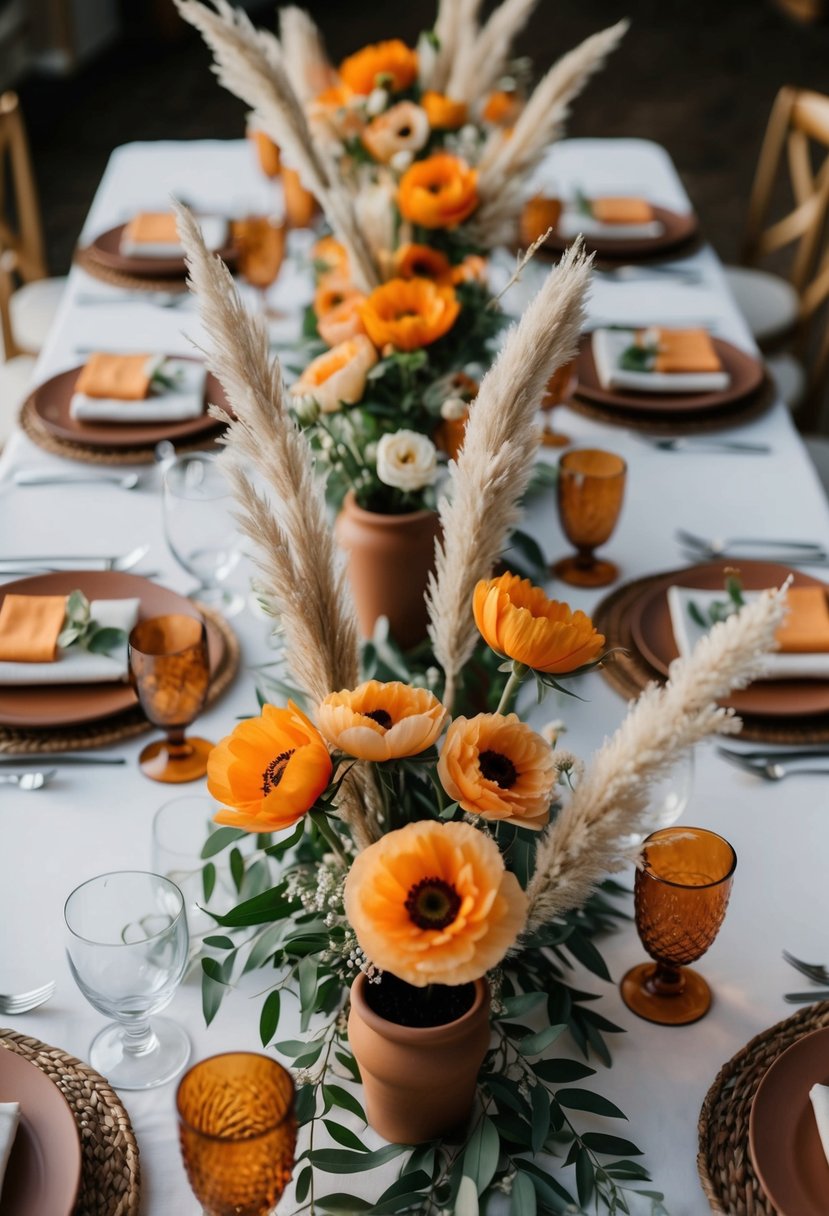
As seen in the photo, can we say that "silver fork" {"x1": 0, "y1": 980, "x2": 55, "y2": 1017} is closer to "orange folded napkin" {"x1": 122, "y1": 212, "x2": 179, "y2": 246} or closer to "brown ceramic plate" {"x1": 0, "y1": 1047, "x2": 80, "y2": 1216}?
"brown ceramic plate" {"x1": 0, "y1": 1047, "x2": 80, "y2": 1216}

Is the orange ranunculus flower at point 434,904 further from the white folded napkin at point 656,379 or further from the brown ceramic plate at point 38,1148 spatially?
the white folded napkin at point 656,379

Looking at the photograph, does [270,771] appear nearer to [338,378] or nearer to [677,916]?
[677,916]

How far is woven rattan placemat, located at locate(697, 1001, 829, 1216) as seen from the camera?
0.89 m

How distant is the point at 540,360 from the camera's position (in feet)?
2.64

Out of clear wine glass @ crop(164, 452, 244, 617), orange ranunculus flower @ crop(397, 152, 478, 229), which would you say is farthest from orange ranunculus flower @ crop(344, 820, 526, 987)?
orange ranunculus flower @ crop(397, 152, 478, 229)

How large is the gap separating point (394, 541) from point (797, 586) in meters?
0.52

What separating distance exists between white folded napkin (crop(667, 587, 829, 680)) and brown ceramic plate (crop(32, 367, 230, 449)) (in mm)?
689

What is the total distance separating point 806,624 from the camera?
1.43m

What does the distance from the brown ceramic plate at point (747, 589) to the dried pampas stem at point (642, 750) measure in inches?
20.7

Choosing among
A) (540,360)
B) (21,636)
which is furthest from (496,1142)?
(21,636)

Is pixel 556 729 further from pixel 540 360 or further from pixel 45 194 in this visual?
pixel 45 194

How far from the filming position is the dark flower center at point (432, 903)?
0.73 meters

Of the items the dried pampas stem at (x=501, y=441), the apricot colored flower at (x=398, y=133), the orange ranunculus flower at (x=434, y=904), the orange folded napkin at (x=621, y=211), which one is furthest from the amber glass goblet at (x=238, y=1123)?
Result: the orange folded napkin at (x=621, y=211)

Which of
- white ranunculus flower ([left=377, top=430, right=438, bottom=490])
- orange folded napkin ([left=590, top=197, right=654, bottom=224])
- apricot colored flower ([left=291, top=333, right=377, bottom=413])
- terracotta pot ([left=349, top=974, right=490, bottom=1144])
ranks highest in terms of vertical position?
apricot colored flower ([left=291, top=333, right=377, bottom=413])
